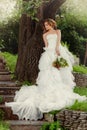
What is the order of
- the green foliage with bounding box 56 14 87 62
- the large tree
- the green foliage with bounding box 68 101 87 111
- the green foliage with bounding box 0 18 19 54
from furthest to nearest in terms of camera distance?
the green foliage with bounding box 0 18 19 54 → the green foliage with bounding box 56 14 87 62 → the large tree → the green foliage with bounding box 68 101 87 111

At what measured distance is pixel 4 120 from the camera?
1402 centimetres

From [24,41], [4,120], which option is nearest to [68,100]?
[4,120]

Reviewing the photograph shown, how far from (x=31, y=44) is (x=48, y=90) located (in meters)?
3.30

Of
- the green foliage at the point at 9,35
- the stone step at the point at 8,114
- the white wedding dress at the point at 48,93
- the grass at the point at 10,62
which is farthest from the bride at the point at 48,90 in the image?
the green foliage at the point at 9,35

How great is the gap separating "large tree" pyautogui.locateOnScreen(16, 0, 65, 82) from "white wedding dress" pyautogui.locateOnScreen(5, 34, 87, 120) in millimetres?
1765

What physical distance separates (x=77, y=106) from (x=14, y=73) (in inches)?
218

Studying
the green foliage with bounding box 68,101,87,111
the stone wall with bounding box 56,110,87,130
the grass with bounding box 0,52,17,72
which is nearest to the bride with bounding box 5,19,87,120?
the green foliage with bounding box 68,101,87,111

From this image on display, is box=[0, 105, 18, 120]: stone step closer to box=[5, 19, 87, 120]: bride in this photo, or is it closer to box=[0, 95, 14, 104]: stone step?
box=[5, 19, 87, 120]: bride

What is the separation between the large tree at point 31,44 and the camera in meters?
16.9

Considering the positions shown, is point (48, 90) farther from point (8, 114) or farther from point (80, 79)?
point (80, 79)

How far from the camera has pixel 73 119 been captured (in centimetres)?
1297

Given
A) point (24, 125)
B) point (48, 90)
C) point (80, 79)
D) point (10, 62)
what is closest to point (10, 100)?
point (48, 90)

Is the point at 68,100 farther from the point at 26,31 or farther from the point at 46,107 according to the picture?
the point at 26,31

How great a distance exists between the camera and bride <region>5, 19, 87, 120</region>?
14.1m
